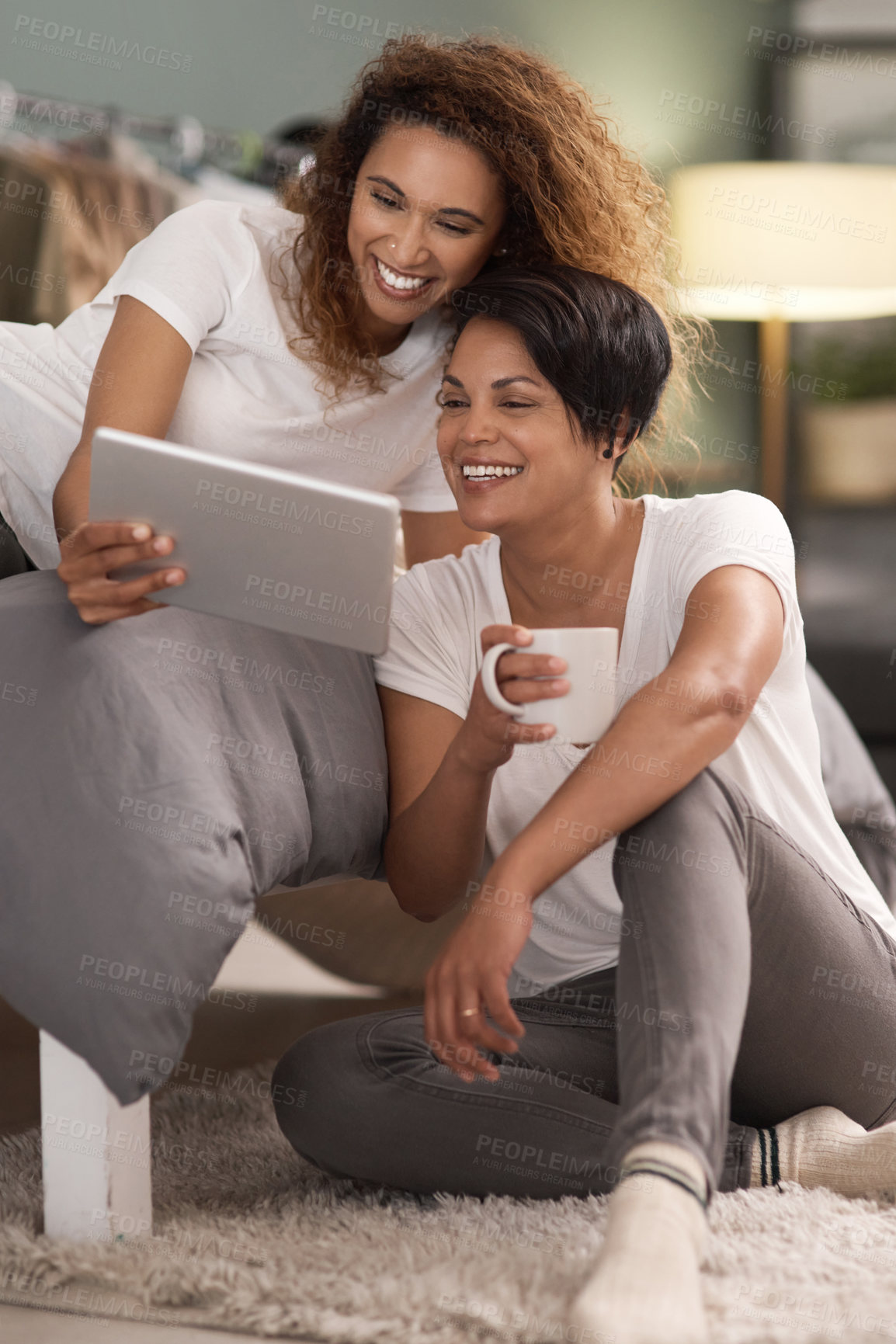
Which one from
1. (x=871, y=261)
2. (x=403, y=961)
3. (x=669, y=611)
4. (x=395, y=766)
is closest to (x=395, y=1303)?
(x=395, y=766)

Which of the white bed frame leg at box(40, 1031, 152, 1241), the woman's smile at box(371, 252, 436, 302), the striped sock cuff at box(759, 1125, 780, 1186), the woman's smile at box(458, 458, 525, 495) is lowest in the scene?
the striped sock cuff at box(759, 1125, 780, 1186)

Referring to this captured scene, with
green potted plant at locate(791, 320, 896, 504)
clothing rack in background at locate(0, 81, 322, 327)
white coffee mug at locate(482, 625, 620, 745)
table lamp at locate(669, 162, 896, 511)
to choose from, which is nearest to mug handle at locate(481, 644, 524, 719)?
white coffee mug at locate(482, 625, 620, 745)

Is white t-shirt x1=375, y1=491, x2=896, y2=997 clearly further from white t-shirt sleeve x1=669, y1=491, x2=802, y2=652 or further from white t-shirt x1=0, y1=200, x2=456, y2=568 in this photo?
white t-shirt x1=0, y1=200, x2=456, y2=568

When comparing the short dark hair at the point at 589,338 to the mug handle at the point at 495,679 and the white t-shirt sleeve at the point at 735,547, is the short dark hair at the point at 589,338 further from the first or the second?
the mug handle at the point at 495,679

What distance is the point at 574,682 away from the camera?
3.07ft

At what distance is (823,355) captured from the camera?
3.55m

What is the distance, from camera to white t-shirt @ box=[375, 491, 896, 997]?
1.15m

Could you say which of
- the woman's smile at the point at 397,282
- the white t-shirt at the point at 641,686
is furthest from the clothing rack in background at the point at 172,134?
the white t-shirt at the point at 641,686

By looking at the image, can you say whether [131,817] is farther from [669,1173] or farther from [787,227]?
[787,227]

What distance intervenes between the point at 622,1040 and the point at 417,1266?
0.76ft

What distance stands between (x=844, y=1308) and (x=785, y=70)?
3.48 m

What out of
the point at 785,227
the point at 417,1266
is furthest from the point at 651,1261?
the point at 785,227

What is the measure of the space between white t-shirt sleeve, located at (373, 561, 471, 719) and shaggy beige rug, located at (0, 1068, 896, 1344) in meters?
0.46

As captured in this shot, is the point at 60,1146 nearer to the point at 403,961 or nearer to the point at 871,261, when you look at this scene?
the point at 403,961
